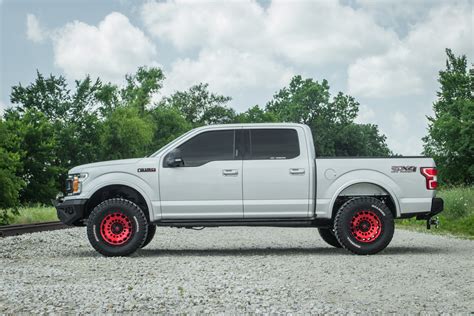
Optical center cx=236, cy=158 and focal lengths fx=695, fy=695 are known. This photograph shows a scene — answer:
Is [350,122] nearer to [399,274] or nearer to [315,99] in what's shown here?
[315,99]

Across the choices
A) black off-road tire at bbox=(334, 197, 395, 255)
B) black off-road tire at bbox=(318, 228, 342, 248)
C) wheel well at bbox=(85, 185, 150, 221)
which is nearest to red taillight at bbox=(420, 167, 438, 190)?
black off-road tire at bbox=(334, 197, 395, 255)

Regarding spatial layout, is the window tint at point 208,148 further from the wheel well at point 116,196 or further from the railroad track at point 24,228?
the railroad track at point 24,228

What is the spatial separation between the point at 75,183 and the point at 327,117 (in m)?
78.5

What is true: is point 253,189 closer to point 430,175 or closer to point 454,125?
point 430,175

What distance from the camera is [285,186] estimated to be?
37.6 feet

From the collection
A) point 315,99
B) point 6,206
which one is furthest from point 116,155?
point 6,206

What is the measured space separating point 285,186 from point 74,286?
4.32 m

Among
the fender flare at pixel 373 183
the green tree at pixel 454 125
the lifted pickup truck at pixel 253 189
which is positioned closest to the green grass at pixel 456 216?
the fender flare at pixel 373 183

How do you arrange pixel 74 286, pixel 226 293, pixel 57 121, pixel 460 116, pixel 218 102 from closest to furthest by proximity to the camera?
pixel 226 293, pixel 74 286, pixel 460 116, pixel 57 121, pixel 218 102

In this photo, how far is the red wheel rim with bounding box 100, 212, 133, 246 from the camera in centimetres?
1146

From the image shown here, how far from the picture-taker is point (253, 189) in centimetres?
1145

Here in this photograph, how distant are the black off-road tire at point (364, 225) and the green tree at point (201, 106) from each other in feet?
249

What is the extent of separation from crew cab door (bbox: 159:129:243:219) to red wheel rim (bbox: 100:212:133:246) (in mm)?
627

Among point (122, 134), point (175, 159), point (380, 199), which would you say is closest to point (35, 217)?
point (175, 159)
